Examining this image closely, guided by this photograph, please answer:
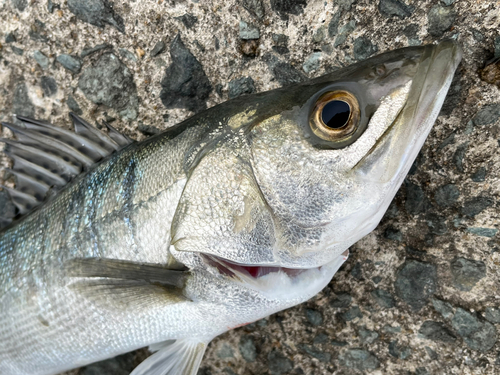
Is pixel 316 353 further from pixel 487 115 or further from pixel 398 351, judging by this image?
pixel 487 115

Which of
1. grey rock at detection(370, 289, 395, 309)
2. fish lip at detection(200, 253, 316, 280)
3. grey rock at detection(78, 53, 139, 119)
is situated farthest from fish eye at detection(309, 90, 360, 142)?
grey rock at detection(78, 53, 139, 119)

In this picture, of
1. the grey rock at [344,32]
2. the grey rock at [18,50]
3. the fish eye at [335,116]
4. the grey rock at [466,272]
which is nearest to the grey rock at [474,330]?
the grey rock at [466,272]

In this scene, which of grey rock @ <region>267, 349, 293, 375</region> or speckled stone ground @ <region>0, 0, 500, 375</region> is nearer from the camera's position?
speckled stone ground @ <region>0, 0, 500, 375</region>

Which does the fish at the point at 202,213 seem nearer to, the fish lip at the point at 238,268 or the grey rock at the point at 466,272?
the fish lip at the point at 238,268

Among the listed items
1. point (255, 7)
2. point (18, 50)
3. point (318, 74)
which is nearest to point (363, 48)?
point (318, 74)

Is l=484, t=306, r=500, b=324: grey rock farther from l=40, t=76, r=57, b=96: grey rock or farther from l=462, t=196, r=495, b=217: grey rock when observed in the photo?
l=40, t=76, r=57, b=96: grey rock

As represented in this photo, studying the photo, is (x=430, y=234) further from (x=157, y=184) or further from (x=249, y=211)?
(x=157, y=184)
